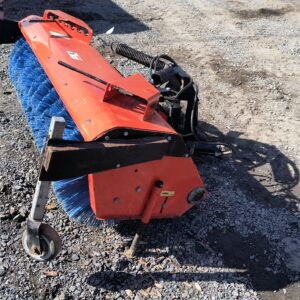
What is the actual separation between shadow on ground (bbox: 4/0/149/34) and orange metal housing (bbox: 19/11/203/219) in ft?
11.1

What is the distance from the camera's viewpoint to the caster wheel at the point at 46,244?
240cm

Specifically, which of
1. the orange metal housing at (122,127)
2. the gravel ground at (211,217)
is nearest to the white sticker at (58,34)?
the orange metal housing at (122,127)

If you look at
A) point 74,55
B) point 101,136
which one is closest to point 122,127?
point 101,136

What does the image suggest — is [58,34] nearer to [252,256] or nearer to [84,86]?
[84,86]

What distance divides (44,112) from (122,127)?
0.99 m

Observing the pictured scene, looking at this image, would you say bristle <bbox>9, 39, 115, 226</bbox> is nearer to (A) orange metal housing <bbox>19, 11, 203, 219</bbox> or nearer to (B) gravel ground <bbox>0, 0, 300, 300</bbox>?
(A) orange metal housing <bbox>19, 11, 203, 219</bbox>

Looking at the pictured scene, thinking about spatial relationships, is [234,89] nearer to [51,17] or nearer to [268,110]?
[268,110]

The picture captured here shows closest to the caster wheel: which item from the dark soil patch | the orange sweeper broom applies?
the orange sweeper broom

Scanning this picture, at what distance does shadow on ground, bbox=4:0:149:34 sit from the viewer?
6219 mm

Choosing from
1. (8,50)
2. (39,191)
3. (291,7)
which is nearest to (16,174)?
(39,191)

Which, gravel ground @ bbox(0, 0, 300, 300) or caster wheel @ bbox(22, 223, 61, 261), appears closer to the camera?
caster wheel @ bbox(22, 223, 61, 261)

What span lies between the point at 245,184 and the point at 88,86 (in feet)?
5.16

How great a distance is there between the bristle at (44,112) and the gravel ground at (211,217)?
0.30 meters

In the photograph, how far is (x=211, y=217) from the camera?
319cm
